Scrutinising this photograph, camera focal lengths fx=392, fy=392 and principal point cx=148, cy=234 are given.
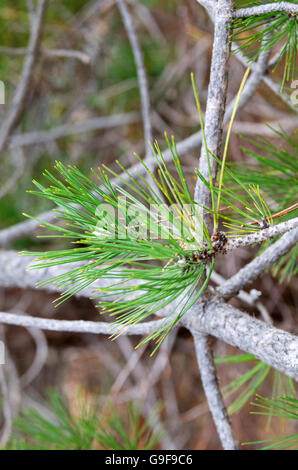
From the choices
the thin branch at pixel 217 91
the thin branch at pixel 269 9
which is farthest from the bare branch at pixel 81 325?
the thin branch at pixel 269 9

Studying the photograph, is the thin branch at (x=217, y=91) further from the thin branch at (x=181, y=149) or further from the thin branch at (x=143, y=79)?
the thin branch at (x=143, y=79)

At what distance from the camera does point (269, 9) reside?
307mm

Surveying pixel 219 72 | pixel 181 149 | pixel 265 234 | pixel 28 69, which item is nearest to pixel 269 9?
pixel 219 72

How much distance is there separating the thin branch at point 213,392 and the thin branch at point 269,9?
299 millimetres

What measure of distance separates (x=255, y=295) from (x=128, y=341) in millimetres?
666

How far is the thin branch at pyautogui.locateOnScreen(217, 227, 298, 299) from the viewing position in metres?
0.38

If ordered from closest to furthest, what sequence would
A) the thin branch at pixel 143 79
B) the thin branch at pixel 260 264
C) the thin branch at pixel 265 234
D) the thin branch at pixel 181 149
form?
the thin branch at pixel 265 234 < the thin branch at pixel 260 264 < the thin branch at pixel 181 149 < the thin branch at pixel 143 79

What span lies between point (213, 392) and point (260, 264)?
148mm

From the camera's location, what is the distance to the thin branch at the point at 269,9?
0.99 ft

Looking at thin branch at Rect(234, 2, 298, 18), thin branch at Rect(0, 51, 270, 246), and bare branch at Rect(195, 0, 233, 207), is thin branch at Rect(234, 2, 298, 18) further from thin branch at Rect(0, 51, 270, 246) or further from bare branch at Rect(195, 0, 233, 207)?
thin branch at Rect(0, 51, 270, 246)

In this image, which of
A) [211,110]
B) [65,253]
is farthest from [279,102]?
[65,253]

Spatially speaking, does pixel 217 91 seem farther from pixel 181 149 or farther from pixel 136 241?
pixel 181 149

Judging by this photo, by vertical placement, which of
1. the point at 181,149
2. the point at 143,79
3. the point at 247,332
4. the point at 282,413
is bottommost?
the point at 282,413
